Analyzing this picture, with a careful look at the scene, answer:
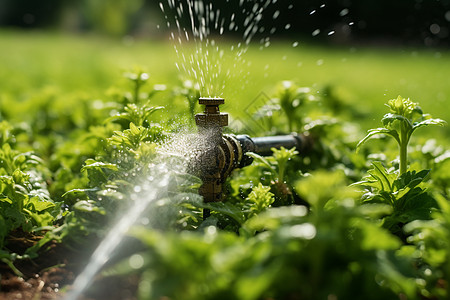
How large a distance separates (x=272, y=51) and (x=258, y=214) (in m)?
19.7

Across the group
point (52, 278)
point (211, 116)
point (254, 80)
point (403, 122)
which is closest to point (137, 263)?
point (52, 278)

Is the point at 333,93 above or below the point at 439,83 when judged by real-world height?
below

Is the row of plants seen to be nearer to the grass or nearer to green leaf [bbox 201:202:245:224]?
green leaf [bbox 201:202:245:224]

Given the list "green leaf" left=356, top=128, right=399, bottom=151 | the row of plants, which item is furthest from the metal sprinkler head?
"green leaf" left=356, top=128, right=399, bottom=151

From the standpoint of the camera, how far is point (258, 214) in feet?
7.05

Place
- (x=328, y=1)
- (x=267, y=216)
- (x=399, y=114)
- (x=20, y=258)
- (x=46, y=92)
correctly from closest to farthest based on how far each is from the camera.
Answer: (x=267, y=216), (x=20, y=258), (x=399, y=114), (x=46, y=92), (x=328, y=1)

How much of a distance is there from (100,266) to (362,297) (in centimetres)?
90

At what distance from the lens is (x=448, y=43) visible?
21750 millimetres

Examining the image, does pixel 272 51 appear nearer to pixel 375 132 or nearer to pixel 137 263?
pixel 375 132

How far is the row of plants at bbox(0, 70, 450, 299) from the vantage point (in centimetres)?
134

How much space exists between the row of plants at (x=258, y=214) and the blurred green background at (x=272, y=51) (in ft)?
1.37

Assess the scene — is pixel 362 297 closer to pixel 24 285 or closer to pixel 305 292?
pixel 305 292

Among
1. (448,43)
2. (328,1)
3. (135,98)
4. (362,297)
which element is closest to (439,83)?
(135,98)

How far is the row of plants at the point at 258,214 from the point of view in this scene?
1.34m
